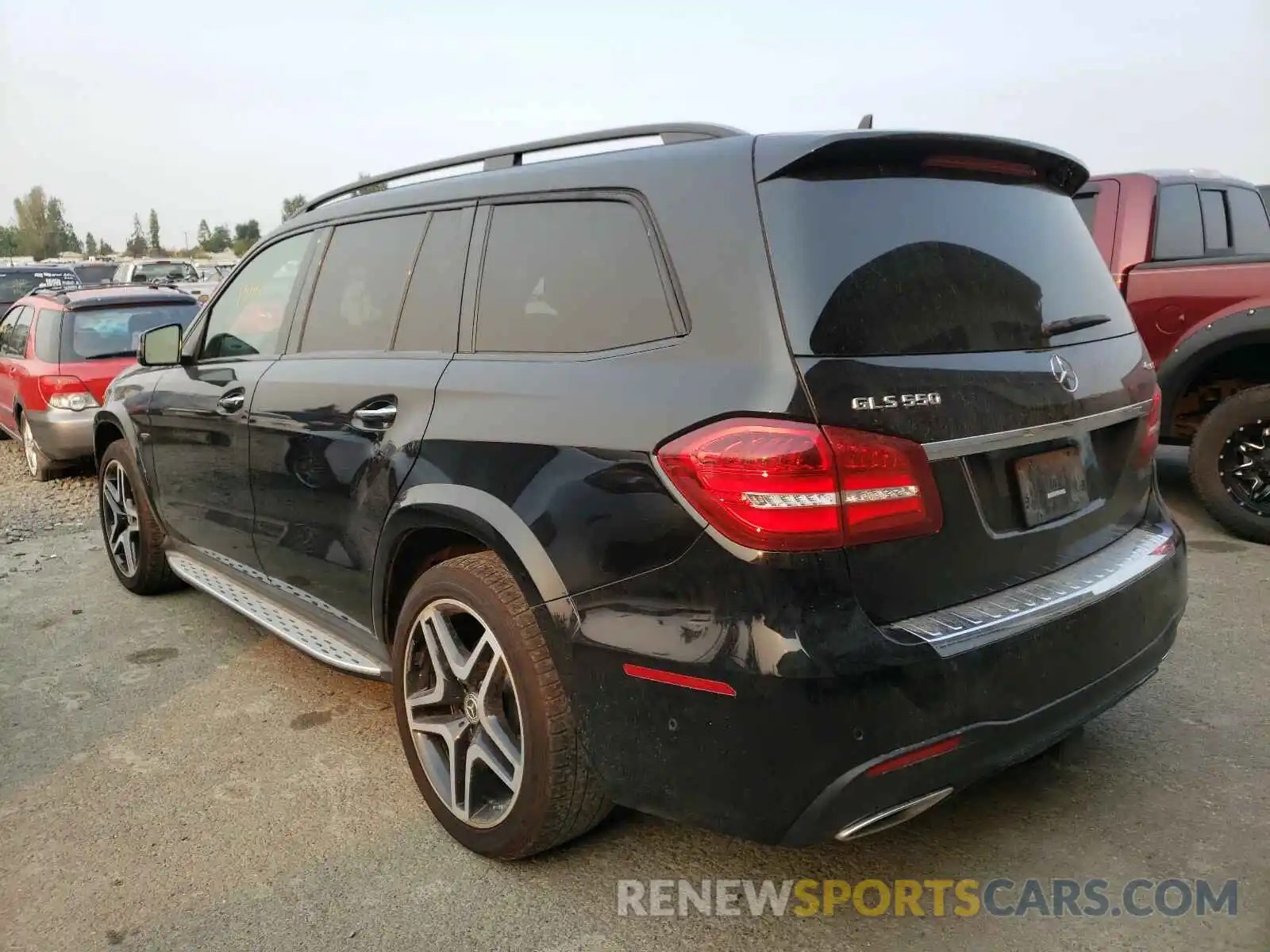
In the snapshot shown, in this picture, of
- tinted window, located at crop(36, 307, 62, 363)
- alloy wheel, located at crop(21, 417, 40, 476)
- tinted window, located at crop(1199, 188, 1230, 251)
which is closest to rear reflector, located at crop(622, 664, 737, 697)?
tinted window, located at crop(1199, 188, 1230, 251)

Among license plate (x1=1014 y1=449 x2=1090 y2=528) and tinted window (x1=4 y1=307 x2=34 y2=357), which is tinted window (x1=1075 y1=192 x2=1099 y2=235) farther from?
tinted window (x1=4 y1=307 x2=34 y2=357)

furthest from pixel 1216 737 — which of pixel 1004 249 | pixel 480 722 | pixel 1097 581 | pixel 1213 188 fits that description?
pixel 1213 188

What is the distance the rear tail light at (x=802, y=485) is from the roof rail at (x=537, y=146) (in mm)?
829

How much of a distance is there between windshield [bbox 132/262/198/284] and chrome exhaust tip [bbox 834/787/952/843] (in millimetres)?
24862

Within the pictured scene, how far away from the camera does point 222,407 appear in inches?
Result: 152

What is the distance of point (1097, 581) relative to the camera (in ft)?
7.97

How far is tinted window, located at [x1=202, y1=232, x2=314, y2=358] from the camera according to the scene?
3.84 metres

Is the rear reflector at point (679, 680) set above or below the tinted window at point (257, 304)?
below

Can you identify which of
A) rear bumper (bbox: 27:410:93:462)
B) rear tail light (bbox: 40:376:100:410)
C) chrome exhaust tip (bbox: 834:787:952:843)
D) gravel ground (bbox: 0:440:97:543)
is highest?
rear tail light (bbox: 40:376:100:410)

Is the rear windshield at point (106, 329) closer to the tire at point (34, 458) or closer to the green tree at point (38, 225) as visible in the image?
the tire at point (34, 458)

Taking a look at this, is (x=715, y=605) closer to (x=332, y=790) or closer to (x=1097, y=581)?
(x=1097, y=581)

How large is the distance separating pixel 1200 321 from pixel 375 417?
4.70 m

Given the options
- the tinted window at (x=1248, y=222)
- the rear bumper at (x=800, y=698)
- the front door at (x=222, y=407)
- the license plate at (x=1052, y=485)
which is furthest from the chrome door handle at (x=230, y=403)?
the tinted window at (x=1248, y=222)

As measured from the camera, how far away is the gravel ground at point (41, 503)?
6996 mm
